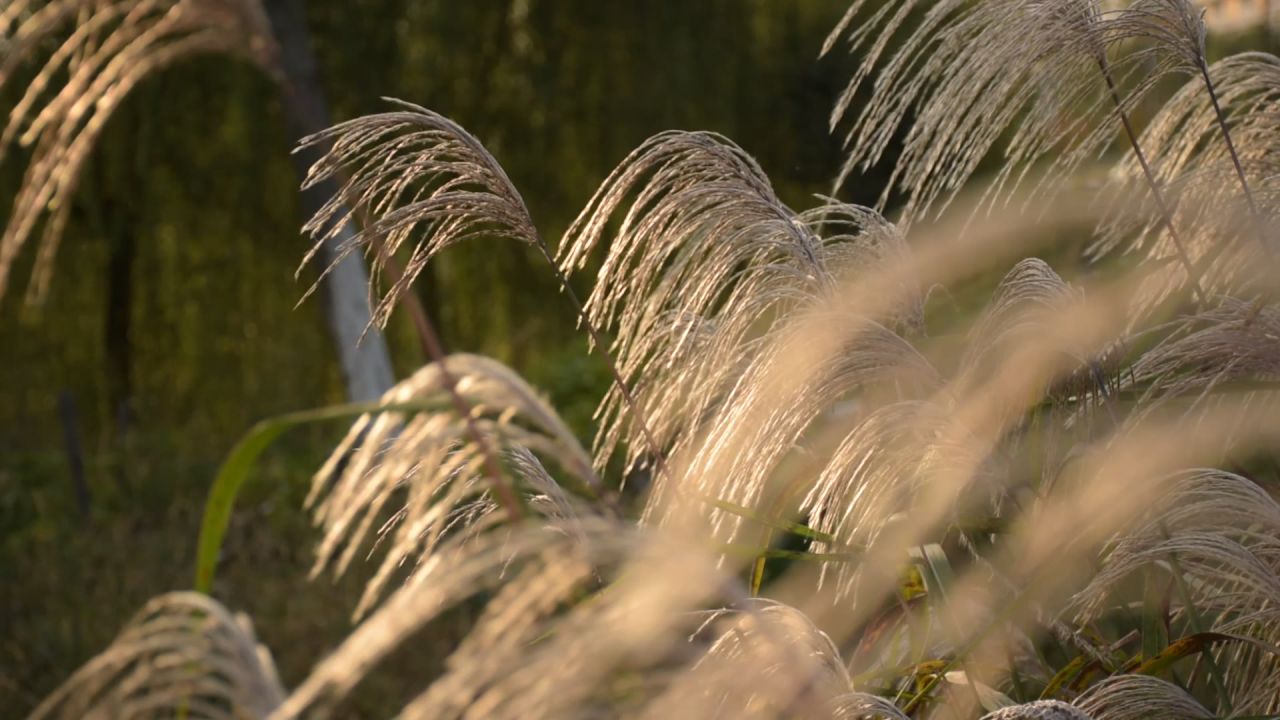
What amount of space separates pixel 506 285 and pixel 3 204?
13.5 ft

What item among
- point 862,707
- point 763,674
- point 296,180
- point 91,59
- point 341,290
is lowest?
point 341,290

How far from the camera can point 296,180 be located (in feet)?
37.5

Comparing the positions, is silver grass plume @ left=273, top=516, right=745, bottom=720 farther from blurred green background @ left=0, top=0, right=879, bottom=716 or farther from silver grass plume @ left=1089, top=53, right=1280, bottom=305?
blurred green background @ left=0, top=0, right=879, bottom=716

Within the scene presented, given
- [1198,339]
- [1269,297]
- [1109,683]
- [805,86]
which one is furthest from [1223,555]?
[805,86]

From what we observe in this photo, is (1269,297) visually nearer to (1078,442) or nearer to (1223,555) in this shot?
(1078,442)

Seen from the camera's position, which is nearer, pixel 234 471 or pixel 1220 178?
pixel 234 471

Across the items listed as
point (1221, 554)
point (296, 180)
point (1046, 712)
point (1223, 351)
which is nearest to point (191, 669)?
point (1046, 712)

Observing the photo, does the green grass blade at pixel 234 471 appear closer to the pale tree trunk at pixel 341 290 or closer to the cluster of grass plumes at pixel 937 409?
the cluster of grass plumes at pixel 937 409

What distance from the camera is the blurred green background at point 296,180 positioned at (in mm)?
12227

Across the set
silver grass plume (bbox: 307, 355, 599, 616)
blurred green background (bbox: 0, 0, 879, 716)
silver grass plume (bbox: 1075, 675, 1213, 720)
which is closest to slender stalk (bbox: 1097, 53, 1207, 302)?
silver grass plume (bbox: 1075, 675, 1213, 720)

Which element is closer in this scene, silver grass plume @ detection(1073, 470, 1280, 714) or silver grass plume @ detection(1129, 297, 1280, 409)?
silver grass plume @ detection(1073, 470, 1280, 714)

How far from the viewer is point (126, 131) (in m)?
12.1

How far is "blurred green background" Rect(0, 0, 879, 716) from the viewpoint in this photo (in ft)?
40.1

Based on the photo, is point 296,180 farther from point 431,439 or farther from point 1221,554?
point 431,439
